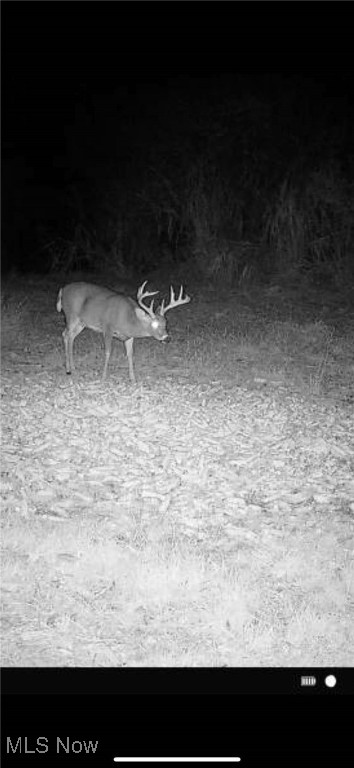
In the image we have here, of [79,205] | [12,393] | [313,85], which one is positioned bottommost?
[12,393]

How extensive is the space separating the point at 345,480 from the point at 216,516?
4.24 feet

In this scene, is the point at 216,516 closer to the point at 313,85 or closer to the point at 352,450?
the point at 352,450

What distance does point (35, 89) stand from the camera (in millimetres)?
21500

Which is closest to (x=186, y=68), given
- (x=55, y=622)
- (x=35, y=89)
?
(x=35, y=89)

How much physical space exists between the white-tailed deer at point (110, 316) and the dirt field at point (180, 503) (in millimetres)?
374

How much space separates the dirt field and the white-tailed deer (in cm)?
37

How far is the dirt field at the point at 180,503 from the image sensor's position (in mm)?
3910
